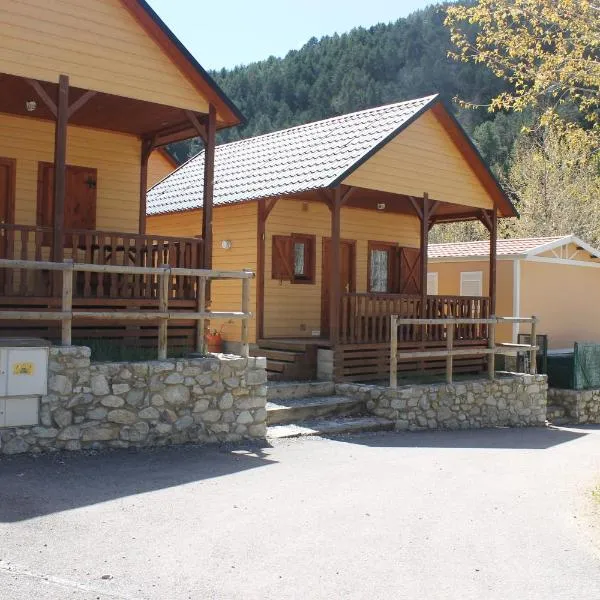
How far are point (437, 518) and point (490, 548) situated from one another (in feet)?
3.23

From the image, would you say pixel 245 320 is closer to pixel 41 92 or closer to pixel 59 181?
pixel 59 181

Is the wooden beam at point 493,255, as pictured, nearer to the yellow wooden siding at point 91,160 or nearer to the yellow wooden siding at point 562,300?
the yellow wooden siding at point 562,300

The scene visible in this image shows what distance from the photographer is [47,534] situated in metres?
5.95

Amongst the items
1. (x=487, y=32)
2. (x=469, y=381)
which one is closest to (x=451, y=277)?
(x=469, y=381)

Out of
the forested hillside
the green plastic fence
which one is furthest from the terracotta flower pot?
the forested hillside

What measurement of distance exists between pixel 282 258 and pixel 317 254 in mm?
1173

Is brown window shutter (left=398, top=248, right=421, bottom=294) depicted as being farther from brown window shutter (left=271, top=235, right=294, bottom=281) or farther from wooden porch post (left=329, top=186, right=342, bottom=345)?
wooden porch post (left=329, top=186, right=342, bottom=345)

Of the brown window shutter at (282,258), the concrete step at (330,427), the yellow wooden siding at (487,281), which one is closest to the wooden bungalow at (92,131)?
the concrete step at (330,427)

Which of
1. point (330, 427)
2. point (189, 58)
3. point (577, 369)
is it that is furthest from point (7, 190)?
point (577, 369)

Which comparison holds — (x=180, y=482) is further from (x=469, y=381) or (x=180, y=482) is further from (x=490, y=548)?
(x=469, y=381)

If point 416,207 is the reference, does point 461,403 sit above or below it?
below

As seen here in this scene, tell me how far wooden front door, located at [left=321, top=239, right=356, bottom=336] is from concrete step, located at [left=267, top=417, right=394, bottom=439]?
4.44 m

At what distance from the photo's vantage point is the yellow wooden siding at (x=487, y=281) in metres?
20.7

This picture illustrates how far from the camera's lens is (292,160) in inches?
628
